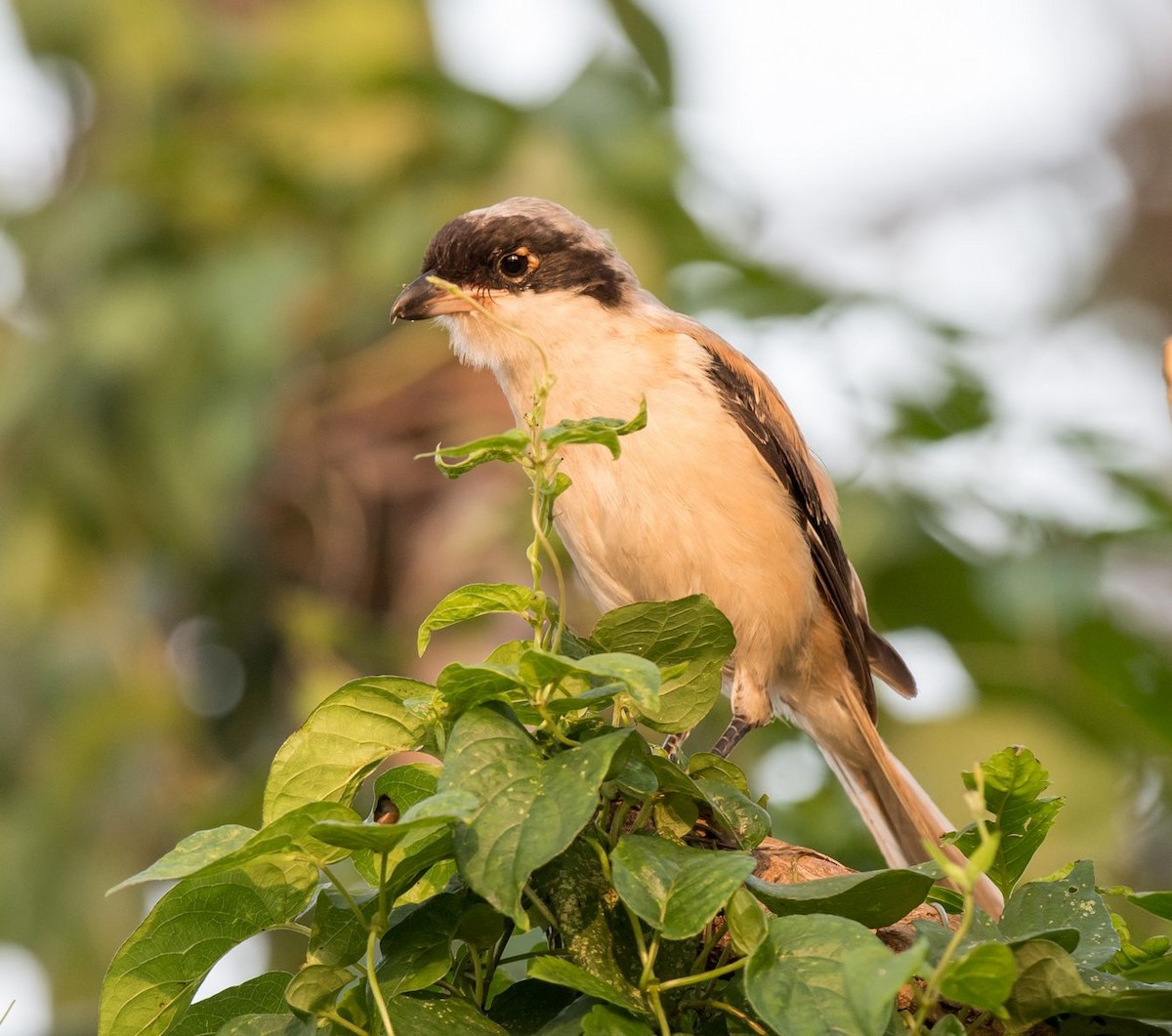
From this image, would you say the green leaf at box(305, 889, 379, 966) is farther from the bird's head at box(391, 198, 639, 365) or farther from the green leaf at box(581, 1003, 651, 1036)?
the bird's head at box(391, 198, 639, 365)

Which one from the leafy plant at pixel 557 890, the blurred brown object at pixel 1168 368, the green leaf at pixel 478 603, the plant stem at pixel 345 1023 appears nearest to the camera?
the leafy plant at pixel 557 890

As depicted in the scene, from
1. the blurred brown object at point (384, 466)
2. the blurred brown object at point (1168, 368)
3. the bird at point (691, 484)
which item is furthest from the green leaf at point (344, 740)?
the blurred brown object at point (384, 466)

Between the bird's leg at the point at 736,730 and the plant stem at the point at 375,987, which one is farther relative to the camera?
the bird's leg at the point at 736,730

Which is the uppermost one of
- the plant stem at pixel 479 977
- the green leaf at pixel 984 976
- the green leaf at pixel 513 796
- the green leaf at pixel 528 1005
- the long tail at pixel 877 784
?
the green leaf at pixel 513 796

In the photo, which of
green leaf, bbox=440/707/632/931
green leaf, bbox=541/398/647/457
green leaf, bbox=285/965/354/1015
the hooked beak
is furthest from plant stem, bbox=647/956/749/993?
the hooked beak

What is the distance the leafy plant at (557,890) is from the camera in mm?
1834

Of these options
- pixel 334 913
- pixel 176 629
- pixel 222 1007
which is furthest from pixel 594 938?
pixel 176 629

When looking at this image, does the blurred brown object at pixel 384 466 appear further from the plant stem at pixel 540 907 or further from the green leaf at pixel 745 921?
the green leaf at pixel 745 921

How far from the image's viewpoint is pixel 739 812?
2.22m

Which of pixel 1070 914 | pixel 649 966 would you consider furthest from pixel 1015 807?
pixel 649 966

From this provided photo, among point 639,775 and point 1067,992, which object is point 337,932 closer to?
point 639,775

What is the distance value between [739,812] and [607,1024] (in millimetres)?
479

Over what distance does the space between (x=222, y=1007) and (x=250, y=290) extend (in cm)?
459

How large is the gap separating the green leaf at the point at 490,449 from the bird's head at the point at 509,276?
2.38m
